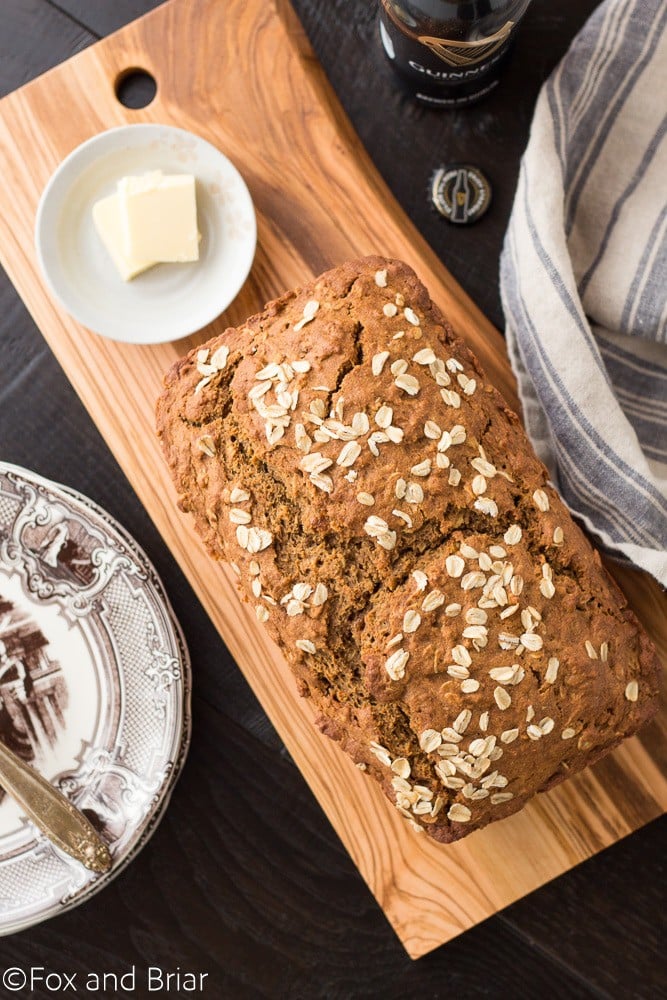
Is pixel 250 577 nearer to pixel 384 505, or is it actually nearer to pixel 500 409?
pixel 384 505

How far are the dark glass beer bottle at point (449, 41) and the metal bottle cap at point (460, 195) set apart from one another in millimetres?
151

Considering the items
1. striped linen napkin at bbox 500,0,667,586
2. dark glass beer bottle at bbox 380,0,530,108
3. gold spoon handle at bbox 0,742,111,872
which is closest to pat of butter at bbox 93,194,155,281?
dark glass beer bottle at bbox 380,0,530,108

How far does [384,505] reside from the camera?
126 cm

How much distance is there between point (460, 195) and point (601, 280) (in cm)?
36

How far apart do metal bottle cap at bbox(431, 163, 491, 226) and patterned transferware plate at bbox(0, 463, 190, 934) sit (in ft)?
3.13

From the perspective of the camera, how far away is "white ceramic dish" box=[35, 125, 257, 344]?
1.59 metres

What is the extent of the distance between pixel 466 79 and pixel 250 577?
1.02m

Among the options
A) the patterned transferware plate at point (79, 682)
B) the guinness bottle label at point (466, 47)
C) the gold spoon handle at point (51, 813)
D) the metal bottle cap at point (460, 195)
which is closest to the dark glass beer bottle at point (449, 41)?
the guinness bottle label at point (466, 47)

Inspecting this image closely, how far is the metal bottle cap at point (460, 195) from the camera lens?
1.74 metres

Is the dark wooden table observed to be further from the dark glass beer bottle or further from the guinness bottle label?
the guinness bottle label

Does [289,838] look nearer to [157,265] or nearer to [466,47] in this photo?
[157,265]

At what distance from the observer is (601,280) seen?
1.61 m

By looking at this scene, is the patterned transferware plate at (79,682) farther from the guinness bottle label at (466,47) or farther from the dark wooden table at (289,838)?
the guinness bottle label at (466,47)

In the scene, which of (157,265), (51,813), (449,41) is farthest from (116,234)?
(51,813)
